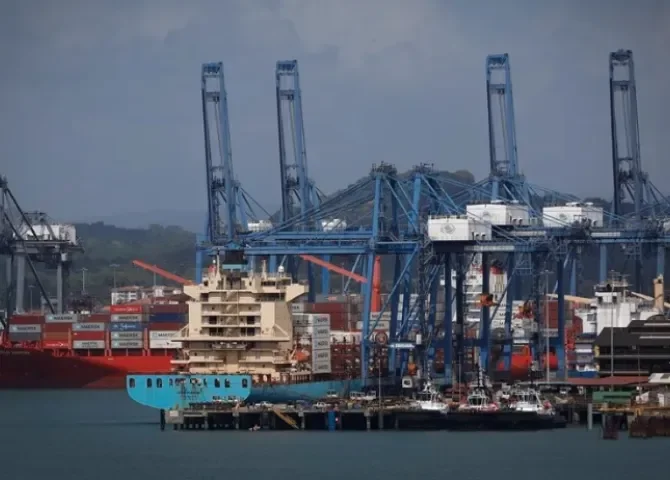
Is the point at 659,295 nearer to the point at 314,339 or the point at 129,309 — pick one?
the point at 314,339

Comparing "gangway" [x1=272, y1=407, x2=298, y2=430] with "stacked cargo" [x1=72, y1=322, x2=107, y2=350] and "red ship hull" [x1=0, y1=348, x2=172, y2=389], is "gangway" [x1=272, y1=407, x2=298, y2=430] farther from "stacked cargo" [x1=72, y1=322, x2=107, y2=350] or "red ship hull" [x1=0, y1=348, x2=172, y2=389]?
"stacked cargo" [x1=72, y1=322, x2=107, y2=350]

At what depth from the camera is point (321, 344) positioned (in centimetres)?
9788

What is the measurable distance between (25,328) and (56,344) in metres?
3.85

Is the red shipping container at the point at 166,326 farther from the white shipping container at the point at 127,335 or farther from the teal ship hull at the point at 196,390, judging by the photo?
the teal ship hull at the point at 196,390

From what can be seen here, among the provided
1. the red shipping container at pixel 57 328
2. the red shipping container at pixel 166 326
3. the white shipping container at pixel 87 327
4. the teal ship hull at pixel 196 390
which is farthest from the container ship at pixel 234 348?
the red shipping container at pixel 57 328

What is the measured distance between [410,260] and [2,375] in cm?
4371

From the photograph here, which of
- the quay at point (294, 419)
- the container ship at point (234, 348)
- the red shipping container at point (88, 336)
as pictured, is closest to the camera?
the quay at point (294, 419)

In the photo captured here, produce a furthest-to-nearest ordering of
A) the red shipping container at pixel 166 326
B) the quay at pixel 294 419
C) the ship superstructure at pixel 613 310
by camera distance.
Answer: the red shipping container at pixel 166 326, the ship superstructure at pixel 613 310, the quay at pixel 294 419

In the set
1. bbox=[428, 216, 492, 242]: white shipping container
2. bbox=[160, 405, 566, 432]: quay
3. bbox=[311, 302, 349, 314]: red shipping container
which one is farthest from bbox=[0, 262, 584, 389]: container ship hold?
bbox=[160, 405, 566, 432]: quay

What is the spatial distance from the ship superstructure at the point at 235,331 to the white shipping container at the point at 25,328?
172 feet

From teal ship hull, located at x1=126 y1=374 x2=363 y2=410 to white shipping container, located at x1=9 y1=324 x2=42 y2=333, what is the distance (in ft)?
176

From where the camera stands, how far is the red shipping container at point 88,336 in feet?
457

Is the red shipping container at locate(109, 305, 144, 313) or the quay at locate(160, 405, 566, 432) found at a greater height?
the red shipping container at locate(109, 305, 144, 313)

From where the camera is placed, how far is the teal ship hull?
87.9 m
